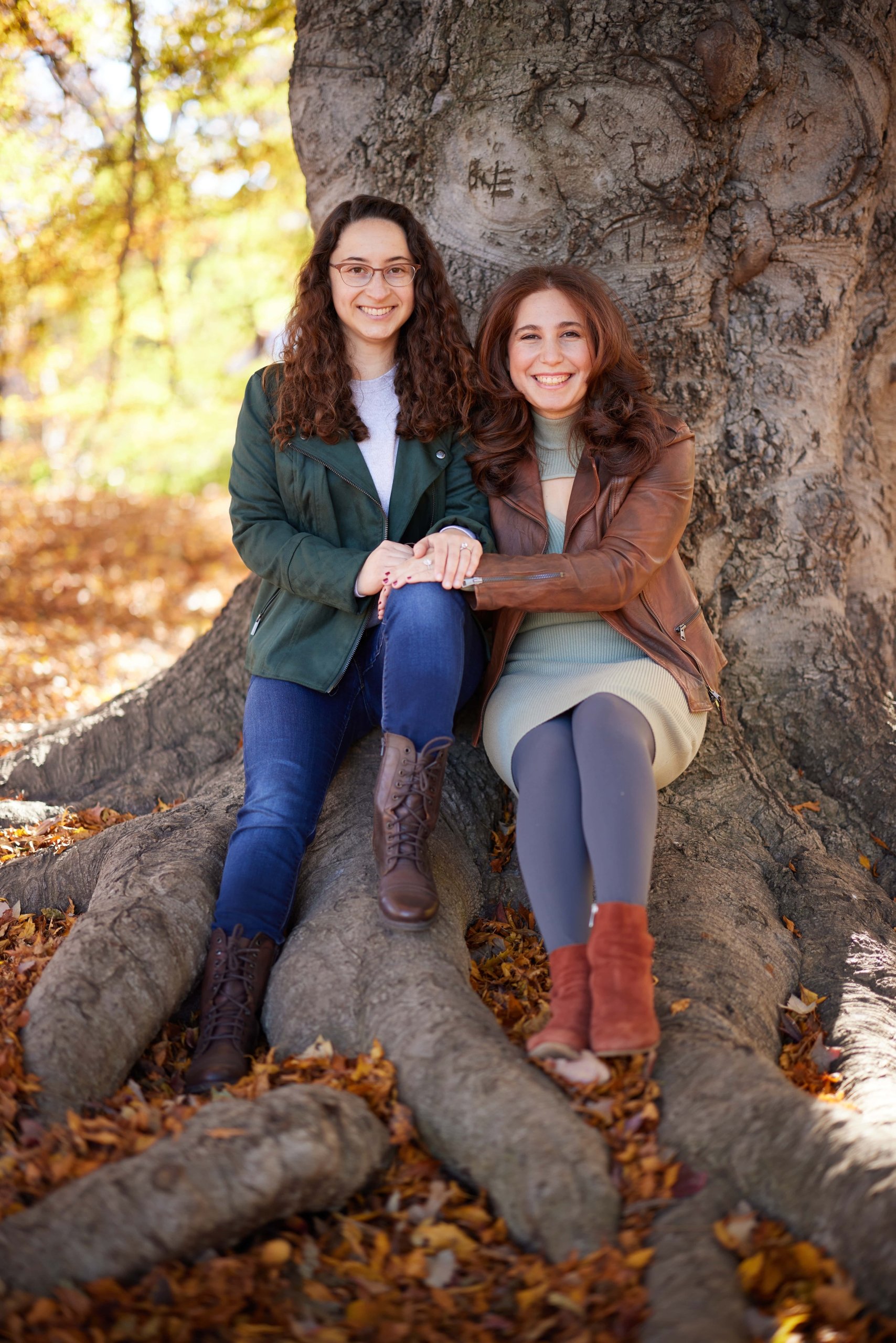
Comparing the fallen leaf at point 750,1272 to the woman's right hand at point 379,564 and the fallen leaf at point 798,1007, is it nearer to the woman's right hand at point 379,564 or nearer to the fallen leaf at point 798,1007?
the fallen leaf at point 798,1007

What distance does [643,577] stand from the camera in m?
2.83

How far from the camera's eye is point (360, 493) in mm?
3084

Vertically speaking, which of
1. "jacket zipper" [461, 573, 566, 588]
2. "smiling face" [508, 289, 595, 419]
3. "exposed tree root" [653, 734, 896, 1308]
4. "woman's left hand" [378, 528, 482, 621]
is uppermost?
"smiling face" [508, 289, 595, 419]

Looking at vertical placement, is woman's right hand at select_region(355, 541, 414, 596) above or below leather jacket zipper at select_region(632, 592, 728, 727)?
above

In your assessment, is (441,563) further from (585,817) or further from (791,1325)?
(791,1325)

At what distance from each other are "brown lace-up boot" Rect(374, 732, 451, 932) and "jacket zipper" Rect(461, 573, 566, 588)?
45 cm

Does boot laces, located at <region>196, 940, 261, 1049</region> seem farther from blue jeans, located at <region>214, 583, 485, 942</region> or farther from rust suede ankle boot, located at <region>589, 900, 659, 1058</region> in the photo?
rust suede ankle boot, located at <region>589, 900, 659, 1058</region>

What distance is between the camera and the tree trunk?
2.59 m

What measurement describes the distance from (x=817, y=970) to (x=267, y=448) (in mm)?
2308

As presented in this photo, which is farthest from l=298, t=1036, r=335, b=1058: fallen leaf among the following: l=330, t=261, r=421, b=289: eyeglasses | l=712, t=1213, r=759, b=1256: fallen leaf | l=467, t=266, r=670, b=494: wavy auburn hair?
l=330, t=261, r=421, b=289: eyeglasses

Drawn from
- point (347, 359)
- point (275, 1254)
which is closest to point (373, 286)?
point (347, 359)

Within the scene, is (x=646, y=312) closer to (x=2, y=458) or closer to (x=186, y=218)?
(x=186, y=218)

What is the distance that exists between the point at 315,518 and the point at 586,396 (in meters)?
0.93

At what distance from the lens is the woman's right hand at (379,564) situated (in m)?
2.82
